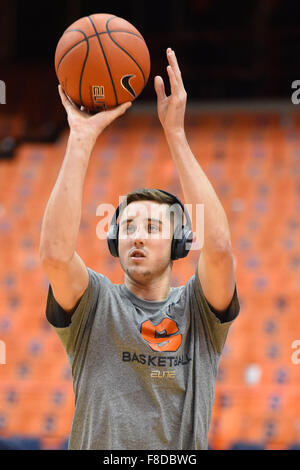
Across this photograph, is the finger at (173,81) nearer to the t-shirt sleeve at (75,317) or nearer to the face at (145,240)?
the face at (145,240)

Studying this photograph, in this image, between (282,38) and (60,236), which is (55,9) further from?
(60,236)

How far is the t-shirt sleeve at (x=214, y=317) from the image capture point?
2299 millimetres

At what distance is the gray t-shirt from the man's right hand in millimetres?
473

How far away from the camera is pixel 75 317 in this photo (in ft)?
7.34

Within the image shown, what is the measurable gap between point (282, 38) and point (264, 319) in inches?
227

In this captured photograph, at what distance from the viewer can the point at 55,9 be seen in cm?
1107

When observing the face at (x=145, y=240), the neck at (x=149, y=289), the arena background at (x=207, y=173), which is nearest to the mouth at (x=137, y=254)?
the face at (x=145, y=240)

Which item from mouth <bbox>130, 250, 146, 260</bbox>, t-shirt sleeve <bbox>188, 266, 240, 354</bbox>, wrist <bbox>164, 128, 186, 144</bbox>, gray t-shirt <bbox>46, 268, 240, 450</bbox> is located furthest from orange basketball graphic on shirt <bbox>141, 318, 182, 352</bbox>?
wrist <bbox>164, 128, 186, 144</bbox>

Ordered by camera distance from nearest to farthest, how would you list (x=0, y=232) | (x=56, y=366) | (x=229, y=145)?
(x=56, y=366) < (x=0, y=232) < (x=229, y=145)

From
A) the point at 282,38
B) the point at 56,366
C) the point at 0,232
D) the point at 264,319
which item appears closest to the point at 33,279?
the point at 0,232

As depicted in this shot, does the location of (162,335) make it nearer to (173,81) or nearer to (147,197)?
(147,197)

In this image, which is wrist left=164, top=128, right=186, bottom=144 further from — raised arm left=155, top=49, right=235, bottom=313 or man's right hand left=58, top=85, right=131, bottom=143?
man's right hand left=58, top=85, right=131, bottom=143

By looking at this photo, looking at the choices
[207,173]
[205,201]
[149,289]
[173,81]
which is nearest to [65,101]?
[173,81]

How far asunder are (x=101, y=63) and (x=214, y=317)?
970 millimetres
